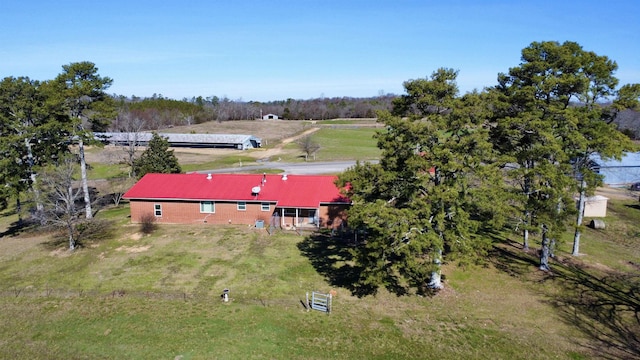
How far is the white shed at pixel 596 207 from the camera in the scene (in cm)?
4141

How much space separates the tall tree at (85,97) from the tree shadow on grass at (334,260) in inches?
915

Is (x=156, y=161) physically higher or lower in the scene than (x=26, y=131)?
lower

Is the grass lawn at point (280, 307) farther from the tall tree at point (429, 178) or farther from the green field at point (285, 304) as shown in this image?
the tall tree at point (429, 178)

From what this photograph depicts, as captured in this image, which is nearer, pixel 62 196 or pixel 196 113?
pixel 62 196

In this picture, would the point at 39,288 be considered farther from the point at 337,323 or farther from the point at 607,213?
the point at 607,213

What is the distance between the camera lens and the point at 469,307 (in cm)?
2378

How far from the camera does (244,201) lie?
3916 cm

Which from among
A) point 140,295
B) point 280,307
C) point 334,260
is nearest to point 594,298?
point 334,260

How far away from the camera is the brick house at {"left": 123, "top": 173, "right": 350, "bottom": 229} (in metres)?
38.2

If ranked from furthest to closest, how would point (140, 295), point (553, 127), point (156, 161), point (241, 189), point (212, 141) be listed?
point (212, 141) < point (156, 161) < point (241, 189) < point (553, 127) < point (140, 295)

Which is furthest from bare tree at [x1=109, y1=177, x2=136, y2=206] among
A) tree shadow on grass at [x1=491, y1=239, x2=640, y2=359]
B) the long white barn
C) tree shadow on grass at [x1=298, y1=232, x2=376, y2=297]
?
tree shadow on grass at [x1=491, y1=239, x2=640, y2=359]

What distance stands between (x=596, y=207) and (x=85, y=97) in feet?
173

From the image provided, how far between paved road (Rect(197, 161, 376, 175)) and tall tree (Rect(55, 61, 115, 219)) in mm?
26915

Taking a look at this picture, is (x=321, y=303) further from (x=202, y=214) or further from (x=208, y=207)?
(x=202, y=214)
